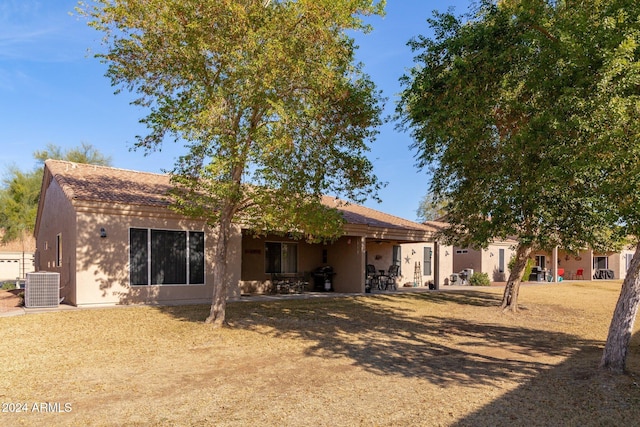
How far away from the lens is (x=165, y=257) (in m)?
15.4

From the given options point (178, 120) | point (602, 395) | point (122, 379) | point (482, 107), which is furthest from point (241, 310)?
point (602, 395)

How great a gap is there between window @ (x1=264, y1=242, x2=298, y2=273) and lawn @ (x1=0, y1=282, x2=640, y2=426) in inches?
255

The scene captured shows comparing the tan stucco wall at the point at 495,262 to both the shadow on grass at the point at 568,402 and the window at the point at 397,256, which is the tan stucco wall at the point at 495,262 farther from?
the shadow on grass at the point at 568,402

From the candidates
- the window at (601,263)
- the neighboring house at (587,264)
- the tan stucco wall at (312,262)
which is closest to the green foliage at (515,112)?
the tan stucco wall at (312,262)

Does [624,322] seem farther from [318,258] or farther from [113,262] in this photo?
[318,258]

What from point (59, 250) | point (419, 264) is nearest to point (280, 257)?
point (59, 250)

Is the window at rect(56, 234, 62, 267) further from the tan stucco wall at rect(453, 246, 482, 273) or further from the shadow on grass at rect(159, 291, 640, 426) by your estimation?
the tan stucco wall at rect(453, 246, 482, 273)

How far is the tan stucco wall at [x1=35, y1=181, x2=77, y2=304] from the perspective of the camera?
47.1 ft

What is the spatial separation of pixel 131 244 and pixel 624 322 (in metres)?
12.6

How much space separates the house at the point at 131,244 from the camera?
549 inches

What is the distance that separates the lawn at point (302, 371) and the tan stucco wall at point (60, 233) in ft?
7.44

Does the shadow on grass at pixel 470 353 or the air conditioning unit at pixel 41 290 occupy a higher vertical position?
the air conditioning unit at pixel 41 290

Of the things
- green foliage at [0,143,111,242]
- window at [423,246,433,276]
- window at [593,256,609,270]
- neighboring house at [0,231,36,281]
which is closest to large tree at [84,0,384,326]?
window at [423,246,433,276]

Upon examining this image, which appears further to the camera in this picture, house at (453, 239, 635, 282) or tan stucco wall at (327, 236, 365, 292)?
house at (453, 239, 635, 282)
